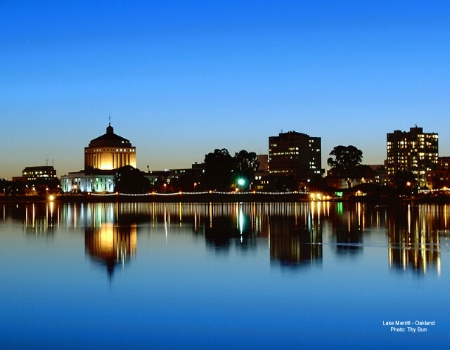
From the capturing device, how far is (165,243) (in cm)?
3506

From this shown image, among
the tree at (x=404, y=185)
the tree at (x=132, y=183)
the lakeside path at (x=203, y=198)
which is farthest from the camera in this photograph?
the tree at (x=132, y=183)

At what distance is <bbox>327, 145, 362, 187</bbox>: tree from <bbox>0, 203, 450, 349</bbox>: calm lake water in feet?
427

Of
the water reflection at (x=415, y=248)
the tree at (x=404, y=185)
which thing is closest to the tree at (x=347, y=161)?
the tree at (x=404, y=185)

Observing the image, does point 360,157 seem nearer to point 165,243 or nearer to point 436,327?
point 165,243

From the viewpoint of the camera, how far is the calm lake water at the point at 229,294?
14.9 m

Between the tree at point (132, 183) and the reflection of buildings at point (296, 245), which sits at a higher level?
the tree at point (132, 183)

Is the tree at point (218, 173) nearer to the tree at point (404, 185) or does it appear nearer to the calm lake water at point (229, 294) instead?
the tree at point (404, 185)

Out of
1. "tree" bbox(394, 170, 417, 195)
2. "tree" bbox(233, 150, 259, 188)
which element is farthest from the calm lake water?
"tree" bbox(233, 150, 259, 188)

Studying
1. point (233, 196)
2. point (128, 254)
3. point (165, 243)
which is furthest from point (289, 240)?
point (233, 196)

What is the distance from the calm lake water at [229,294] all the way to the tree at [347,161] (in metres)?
130

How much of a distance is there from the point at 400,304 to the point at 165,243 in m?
18.5

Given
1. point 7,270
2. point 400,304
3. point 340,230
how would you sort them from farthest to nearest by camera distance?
1. point 340,230
2. point 7,270
3. point 400,304

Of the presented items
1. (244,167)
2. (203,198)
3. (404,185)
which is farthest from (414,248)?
(244,167)

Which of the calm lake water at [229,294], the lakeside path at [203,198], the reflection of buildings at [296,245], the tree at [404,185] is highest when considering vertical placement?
the tree at [404,185]
